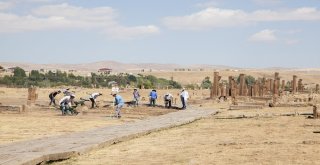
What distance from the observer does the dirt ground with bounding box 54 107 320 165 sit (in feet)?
44.2

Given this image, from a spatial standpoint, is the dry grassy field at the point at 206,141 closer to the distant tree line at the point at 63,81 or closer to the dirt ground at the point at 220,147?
the dirt ground at the point at 220,147

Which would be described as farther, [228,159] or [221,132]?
[221,132]

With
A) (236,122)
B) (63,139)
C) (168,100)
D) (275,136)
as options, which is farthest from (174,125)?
(168,100)

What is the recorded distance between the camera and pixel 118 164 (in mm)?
13109

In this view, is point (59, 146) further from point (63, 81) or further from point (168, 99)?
point (63, 81)

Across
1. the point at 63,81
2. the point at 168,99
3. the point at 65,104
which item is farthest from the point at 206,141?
the point at 63,81

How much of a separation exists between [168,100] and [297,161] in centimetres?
2616

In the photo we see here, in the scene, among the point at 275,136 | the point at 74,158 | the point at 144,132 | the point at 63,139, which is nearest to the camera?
the point at 74,158

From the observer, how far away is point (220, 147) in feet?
52.3

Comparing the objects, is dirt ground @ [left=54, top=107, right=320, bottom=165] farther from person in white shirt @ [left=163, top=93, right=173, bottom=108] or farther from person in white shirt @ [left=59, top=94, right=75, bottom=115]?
person in white shirt @ [left=163, top=93, right=173, bottom=108]

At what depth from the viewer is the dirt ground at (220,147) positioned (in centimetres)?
1347

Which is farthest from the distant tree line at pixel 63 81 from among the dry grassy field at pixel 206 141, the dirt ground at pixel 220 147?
the dirt ground at pixel 220 147

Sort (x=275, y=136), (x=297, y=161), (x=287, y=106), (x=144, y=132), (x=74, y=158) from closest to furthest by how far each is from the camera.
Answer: (x=297, y=161) < (x=74, y=158) < (x=275, y=136) < (x=144, y=132) < (x=287, y=106)

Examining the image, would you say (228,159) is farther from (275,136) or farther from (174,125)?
(174,125)
